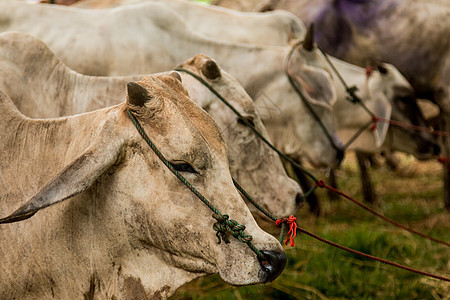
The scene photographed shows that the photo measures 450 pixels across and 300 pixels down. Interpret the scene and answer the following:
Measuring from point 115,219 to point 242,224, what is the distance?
371 mm

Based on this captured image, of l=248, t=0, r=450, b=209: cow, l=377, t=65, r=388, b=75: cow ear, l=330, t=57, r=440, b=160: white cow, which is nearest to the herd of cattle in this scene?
l=330, t=57, r=440, b=160: white cow

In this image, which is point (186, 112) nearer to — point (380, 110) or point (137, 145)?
point (137, 145)

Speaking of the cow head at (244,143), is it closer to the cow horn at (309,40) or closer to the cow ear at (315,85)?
the cow ear at (315,85)

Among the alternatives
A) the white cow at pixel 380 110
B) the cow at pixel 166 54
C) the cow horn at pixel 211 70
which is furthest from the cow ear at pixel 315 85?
the cow horn at pixel 211 70

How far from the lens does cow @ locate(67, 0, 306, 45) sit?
4375mm

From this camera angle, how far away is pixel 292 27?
15.1ft

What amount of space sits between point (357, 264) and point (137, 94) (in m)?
2.48

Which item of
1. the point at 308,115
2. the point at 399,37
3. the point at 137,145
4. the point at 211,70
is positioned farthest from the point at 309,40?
the point at 137,145

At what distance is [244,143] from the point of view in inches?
110

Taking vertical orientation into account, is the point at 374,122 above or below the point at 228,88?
below

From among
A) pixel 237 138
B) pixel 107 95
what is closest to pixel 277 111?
pixel 237 138

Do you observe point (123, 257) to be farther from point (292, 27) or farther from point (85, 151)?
point (292, 27)

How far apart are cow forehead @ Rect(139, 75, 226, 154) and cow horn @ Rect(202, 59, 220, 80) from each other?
2.43 ft

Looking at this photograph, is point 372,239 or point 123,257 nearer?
point 123,257
